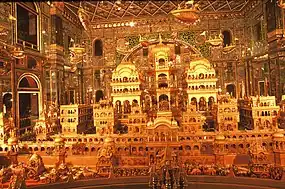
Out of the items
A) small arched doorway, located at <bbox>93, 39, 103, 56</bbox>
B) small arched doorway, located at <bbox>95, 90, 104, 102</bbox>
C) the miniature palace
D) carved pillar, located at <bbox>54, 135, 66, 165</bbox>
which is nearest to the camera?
the miniature palace

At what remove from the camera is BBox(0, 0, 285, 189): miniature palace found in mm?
5688

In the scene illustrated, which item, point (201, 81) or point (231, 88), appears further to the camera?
point (231, 88)

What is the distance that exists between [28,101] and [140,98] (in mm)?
5616

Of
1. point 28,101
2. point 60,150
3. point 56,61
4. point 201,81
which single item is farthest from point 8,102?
point 201,81

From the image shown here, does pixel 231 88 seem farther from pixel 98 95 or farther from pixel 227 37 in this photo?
pixel 98 95

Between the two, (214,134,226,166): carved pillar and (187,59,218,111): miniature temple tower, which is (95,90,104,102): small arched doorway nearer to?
(187,59,218,111): miniature temple tower

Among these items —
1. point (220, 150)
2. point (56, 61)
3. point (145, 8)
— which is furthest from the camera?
point (145, 8)

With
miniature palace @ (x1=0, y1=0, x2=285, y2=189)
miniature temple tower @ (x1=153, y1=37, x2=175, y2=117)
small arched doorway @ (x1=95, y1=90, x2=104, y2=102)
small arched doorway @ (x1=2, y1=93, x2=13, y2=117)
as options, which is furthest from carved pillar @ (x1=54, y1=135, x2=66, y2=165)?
small arched doorway @ (x1=95, y1=90, x2=104, y2=102)

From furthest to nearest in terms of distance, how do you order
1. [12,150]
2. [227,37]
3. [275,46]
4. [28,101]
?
[227,37] → [275,46] → [28,101] → [12,150]

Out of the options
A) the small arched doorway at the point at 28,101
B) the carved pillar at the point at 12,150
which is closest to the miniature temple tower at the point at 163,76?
the small arched doorway at the point at 28,101

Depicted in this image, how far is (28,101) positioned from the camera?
11.9 metres

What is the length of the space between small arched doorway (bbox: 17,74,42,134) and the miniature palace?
7 centimetres

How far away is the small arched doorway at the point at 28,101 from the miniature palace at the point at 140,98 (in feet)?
0.22

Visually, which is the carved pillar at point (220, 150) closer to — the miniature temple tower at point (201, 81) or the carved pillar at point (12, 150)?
the miniature temple tower at point (201, 81)
